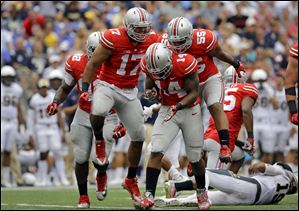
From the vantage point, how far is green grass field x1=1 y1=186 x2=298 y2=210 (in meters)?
10.3

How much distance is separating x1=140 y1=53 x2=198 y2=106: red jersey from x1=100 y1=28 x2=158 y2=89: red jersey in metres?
0.50

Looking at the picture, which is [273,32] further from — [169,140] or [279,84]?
[169,140]

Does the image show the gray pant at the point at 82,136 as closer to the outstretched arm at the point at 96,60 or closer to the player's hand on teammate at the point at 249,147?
the outstretched arm at the point at 96,60

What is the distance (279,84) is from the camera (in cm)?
1836

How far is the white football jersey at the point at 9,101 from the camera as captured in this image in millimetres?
16766

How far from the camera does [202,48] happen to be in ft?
34.6

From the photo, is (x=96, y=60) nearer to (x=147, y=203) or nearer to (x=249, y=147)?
(x=147, y=203)

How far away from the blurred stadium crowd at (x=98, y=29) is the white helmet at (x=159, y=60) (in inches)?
289

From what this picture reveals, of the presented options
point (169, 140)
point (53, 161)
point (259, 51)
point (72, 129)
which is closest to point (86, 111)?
point (72, 129)

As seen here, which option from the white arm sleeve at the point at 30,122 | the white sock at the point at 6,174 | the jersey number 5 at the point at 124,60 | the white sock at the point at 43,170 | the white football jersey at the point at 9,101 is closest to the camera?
the jersey number 5 at the point at 124,60

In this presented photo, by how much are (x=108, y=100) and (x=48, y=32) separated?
10534mm

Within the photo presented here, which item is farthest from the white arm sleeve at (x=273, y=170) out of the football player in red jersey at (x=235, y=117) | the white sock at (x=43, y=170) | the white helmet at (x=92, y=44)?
the white sock at (x=43, y=170)

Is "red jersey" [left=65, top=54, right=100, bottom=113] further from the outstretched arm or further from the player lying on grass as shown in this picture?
the player lying on grass

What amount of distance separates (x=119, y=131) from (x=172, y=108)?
1.38m
